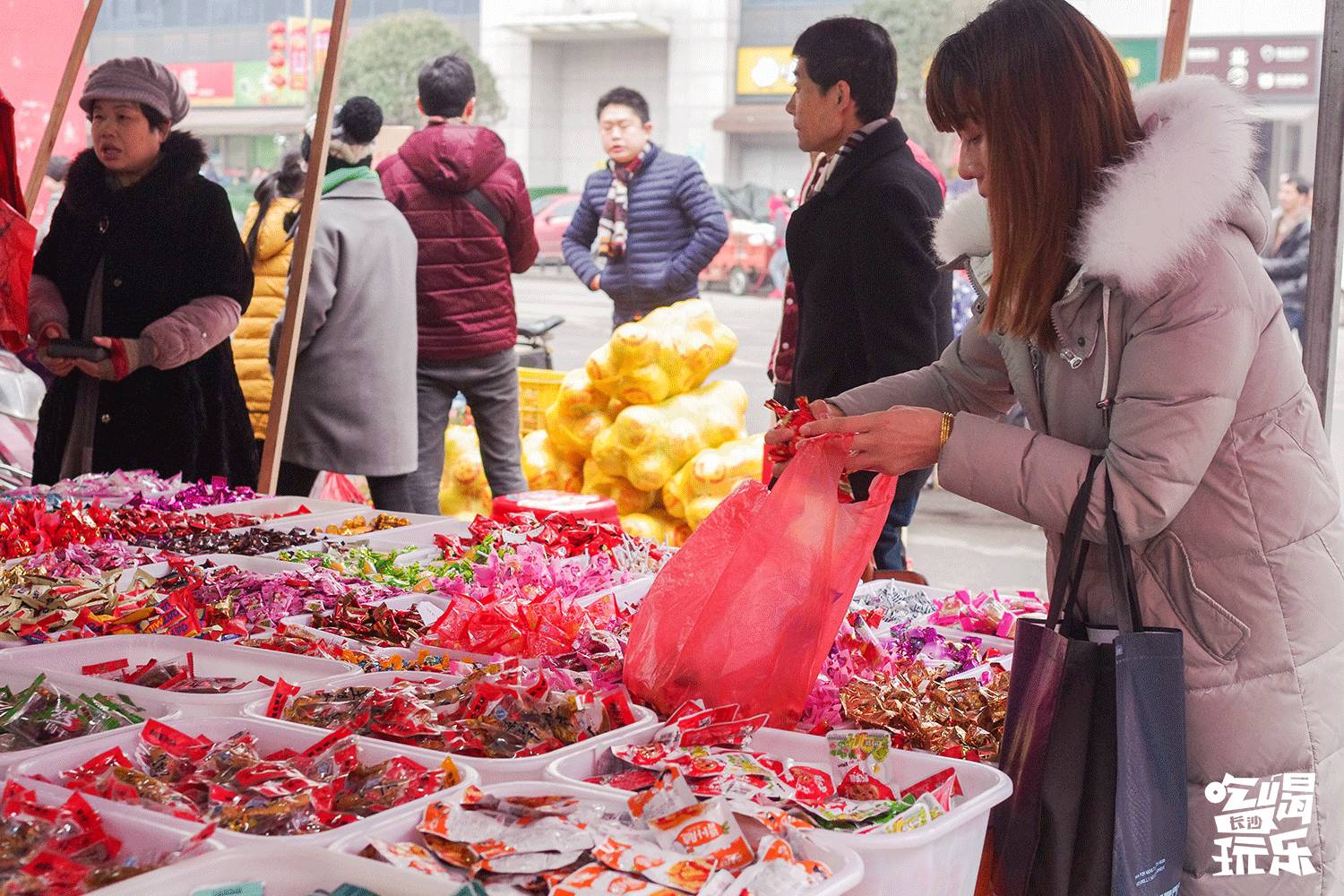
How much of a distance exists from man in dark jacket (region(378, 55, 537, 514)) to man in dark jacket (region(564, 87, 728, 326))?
0.57 m

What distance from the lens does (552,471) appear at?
4.66 metres

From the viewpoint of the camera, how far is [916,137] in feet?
16.3

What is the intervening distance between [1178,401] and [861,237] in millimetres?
1431

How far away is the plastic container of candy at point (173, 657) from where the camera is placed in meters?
1.54

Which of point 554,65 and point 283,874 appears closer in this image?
point 283,874

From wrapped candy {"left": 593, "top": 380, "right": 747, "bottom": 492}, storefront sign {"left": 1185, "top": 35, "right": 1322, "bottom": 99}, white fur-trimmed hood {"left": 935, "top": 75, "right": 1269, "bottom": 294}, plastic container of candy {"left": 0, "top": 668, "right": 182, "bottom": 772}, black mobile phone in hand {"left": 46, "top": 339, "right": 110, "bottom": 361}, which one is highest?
storefront sign {"left": 1185, "top": 35, "right": 1322, "bottom": 99}

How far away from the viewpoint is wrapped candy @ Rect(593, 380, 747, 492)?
4.23 metres

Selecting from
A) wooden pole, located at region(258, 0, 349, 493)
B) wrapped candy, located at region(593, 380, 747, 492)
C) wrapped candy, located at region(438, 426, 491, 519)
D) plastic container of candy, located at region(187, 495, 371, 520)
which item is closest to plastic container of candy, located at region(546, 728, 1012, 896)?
plastic container of candy, located at region(187, 495, 371, 520)

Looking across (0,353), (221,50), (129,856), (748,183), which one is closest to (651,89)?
(748,183)

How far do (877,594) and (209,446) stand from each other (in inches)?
71.2

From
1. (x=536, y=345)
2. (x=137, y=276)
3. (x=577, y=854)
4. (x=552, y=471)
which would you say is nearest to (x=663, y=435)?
(x=552, y=471)

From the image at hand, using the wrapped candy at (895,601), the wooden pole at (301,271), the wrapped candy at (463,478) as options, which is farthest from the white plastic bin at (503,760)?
the wrapped candy at (463,478)

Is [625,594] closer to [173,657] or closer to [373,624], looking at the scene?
[373,624]

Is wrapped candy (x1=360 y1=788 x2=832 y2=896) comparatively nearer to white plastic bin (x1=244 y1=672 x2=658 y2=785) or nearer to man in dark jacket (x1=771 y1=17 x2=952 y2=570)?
white plastic bin (x1=244 y1=672 x2=658 y2=785)
